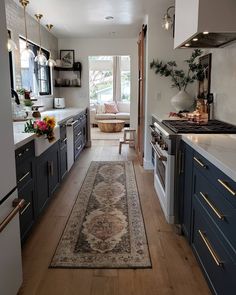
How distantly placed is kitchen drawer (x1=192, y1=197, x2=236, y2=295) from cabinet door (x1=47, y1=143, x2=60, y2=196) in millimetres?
1624

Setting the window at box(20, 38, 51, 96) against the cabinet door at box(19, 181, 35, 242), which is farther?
the window at box(20, 38, 51, 96)

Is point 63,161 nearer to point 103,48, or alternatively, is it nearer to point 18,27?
point 18,27

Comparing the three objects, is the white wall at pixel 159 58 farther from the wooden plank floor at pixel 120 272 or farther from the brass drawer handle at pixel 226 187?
the brass drawer handle at pixel 226 187

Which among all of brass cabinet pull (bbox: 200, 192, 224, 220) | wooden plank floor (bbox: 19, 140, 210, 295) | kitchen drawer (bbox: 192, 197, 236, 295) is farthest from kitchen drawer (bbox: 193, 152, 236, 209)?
wooden plank floor (bbox: 19, 140, 210, 295)

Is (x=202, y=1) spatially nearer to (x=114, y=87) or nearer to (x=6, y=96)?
(x=6, y=96)

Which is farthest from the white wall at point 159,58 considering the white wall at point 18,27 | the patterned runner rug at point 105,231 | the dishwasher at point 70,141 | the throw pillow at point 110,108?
the throw pillow at point 110,108

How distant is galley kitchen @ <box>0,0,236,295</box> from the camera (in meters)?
1.59

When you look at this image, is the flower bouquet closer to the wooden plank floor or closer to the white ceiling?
the wooden plank floor

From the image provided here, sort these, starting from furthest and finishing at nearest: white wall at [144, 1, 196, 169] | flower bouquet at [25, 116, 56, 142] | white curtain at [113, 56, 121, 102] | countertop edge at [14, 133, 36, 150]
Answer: white curtain at [113, 56, 121, 102] → white wall at [144, 1, 196, 169] → flower bouquet at [25, 116, 56, 142] → countertop edge at [14, 133, 36, 150]

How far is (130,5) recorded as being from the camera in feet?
12.6

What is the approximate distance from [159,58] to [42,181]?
2.63 meters

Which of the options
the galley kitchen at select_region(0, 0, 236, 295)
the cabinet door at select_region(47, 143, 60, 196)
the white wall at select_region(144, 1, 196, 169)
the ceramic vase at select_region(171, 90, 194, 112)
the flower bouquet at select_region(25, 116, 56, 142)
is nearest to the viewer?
the galley kitchen at select_region(0, 0, 236, 295)

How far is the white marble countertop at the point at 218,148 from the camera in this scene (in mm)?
1403

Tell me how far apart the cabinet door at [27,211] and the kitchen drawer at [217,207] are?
4.19ft
